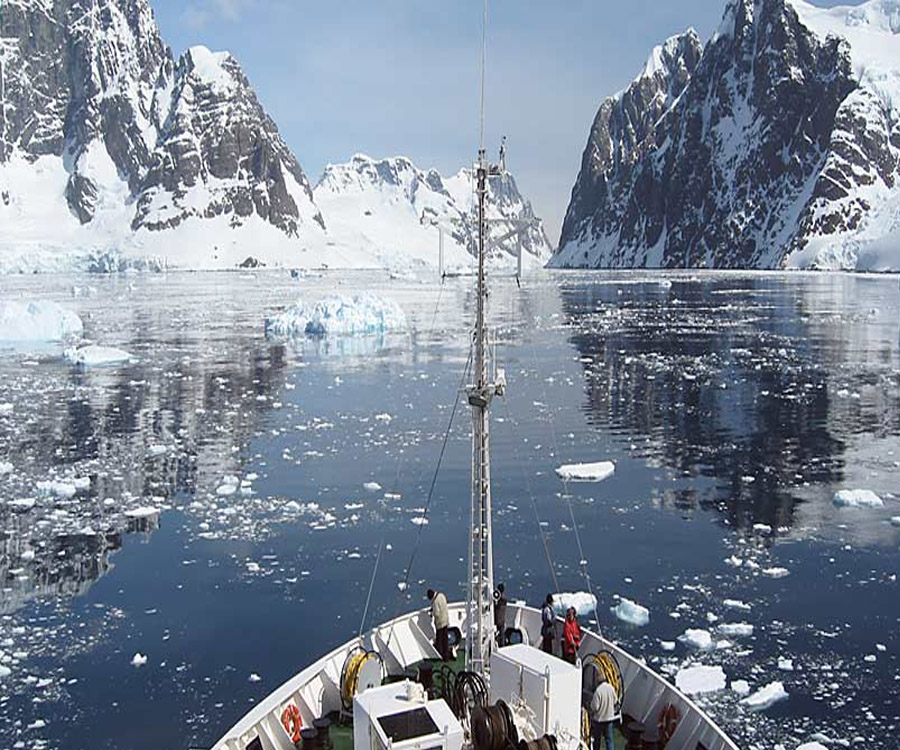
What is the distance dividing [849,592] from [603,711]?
883cm

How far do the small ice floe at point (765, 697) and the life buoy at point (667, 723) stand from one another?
2322 millimetres

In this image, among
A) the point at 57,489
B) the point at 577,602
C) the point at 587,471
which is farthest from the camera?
the point at 587,471

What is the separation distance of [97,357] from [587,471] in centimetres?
3342

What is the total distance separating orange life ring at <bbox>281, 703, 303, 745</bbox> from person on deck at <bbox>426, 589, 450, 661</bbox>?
2.94 m

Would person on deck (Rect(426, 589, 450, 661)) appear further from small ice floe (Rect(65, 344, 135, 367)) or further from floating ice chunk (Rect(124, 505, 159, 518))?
small ice floe (Rect(65, 344, 135, 367))

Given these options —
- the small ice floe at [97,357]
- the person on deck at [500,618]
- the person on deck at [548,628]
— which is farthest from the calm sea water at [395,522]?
the person on deck at [500,618]

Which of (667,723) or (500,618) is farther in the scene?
(500,618)

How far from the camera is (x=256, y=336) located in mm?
67438

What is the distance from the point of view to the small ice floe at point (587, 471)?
92.3 ft

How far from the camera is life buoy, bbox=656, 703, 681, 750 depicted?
13039 mm

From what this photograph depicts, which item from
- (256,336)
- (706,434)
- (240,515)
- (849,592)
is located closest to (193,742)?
(240,515)

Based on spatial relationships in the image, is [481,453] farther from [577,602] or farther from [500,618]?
[577,602]

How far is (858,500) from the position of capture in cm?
2525

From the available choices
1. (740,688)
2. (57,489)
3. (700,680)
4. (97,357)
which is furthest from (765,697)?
(97,357)
